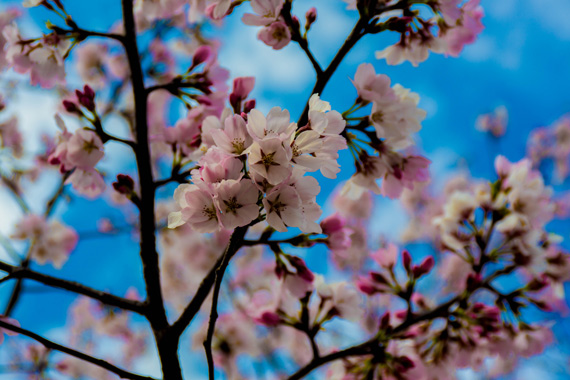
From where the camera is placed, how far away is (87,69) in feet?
15.3

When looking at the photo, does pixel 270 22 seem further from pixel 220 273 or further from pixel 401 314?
pixel 401 314

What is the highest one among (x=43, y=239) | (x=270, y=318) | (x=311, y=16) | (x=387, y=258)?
(x=43, y=239)

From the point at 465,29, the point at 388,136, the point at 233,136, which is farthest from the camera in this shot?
the point at 465,29

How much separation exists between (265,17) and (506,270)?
172cm

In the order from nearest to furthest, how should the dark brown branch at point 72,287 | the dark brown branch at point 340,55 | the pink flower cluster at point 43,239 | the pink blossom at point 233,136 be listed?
the pink blossom at point 233,136 → the dark brown branch at point 72,287 → the dark brown branch at point 340,55 → the pink flower cluster at point 43,239

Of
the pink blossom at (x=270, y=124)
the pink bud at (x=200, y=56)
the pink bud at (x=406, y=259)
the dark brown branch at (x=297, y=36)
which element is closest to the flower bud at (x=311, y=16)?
the dark brown branch at (x=297, y=36)

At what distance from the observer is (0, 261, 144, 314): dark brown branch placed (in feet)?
4.09

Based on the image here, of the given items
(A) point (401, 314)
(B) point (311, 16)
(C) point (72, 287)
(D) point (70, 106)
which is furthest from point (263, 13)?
(A) point (401, 314)

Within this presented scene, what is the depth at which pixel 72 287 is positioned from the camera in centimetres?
134

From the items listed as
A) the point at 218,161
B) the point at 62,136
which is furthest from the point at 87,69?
the point at 218,161

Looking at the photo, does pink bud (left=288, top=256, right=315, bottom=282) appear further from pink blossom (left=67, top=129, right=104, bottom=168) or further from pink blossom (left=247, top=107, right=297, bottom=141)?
pink blossom (left=67, top=129, right=104, bottom=168)

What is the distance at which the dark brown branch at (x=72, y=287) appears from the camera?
49.1 inches

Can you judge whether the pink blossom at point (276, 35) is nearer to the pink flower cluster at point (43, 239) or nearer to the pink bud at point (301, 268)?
the pink bud at point (301, 268)

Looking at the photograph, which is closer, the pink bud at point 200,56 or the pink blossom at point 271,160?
the pink blossom at point 271,160
